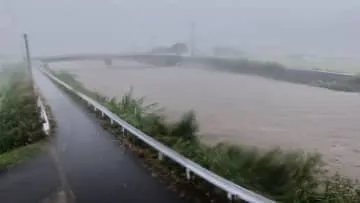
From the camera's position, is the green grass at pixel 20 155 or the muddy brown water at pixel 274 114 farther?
the muddy brown water at pixel 274 114

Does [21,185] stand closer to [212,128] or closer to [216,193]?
[216,193]

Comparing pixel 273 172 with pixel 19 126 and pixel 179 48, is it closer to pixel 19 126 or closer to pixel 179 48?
pixel 19 126

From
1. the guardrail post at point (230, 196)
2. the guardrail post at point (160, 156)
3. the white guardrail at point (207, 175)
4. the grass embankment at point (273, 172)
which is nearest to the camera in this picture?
the white guardrail at point (207, 175)

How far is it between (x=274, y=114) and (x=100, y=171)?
19752 mm

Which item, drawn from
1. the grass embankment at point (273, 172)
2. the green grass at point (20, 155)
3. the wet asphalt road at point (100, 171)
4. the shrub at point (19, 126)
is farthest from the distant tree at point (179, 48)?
the grass embankment at point (273, 172)

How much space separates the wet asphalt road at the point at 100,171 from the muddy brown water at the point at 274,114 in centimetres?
571

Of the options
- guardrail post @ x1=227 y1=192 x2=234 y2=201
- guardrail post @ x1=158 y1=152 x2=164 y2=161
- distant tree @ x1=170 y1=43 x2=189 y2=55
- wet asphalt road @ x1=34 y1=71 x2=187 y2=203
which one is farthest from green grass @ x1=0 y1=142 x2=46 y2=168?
distant tree @ x1=170 y1=43 x2=189 y2=55

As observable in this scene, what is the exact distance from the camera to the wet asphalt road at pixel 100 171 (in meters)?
8.91

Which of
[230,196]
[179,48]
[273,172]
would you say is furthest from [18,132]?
[179,48]

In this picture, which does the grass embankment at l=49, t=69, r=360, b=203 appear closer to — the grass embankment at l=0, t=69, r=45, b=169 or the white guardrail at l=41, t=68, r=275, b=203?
the white guardrail at l=41, t=68, r=275, b=203

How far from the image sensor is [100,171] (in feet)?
35.7

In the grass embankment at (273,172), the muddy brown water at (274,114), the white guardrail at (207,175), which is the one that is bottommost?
the muddy brown water at (274,114)

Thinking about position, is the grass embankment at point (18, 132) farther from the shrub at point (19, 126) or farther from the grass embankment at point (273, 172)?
the grass embankment at point (273, 172)

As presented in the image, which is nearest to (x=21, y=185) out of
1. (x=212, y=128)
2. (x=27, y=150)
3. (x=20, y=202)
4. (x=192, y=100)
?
(x=20, y=202)
